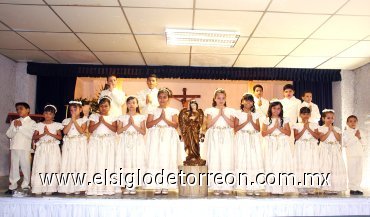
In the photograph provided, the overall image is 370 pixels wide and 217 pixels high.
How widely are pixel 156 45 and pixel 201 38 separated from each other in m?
0.97

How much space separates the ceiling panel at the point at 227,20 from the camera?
15.0 ft

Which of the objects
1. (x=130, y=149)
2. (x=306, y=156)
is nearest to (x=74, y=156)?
(x=130, y=149)

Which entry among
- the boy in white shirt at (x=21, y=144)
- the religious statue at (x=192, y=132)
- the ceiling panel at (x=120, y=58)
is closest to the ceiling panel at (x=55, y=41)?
the ceiling panel at (x=120, y=58)

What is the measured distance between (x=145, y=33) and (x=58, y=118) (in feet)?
11.1

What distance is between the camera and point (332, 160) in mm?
4516

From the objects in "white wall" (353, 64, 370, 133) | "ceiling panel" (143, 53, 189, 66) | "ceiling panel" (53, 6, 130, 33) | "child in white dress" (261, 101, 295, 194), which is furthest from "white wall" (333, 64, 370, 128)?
"ceiling panel" (53, 6, 130, 33)

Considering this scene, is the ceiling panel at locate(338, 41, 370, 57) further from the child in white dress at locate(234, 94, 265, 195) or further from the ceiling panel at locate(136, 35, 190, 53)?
the ceiling panel at locate(136, 35, 190, 53)

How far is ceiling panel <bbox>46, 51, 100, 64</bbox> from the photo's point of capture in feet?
21.4

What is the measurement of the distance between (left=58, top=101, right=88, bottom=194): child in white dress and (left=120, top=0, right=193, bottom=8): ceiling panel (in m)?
1.47

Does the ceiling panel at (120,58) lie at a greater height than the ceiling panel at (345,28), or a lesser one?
lesser

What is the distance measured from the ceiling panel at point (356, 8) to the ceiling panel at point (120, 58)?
12.2 feet

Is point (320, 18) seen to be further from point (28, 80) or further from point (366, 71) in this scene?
point (28, 80)

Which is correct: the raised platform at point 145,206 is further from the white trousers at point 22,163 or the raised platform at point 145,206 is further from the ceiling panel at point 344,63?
the ceiling panel at point 344,63

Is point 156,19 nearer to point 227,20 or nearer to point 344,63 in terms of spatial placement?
point 227,20
